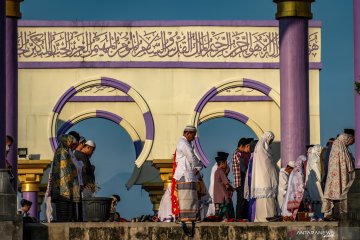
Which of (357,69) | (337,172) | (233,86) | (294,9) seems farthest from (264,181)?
(233,86)

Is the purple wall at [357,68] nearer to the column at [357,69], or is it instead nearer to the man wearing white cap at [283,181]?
the column at [357,69]

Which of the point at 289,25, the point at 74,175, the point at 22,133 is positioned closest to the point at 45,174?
the point at 22,133

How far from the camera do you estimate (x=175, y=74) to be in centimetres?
4144

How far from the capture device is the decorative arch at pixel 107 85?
133 ft

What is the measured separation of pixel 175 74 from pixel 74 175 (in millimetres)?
17297

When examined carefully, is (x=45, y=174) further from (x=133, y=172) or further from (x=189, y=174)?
(x=189, y=174)

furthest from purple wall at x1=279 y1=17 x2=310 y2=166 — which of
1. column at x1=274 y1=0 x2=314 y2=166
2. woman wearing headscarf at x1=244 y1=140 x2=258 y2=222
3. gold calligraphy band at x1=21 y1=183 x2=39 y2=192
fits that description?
gold calligraphy band at x1=21 y1=183 x2=39 y2=192

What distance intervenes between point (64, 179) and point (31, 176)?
14690 millimetres

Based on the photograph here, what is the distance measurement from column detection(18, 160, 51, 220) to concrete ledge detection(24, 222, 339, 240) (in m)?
15.6

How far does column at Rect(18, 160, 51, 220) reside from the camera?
38.6 meters

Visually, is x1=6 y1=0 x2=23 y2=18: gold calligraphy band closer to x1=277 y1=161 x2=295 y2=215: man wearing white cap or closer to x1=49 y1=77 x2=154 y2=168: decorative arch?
x1=277 y1=161 x2=295 y2=215: man wearing white cap

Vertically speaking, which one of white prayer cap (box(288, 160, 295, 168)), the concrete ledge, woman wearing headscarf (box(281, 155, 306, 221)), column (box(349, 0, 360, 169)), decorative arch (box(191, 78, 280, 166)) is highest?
decorative arch (box(191, 78, 280, 166))

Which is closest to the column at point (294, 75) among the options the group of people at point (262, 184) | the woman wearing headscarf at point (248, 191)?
the group of people at point (262, 184)

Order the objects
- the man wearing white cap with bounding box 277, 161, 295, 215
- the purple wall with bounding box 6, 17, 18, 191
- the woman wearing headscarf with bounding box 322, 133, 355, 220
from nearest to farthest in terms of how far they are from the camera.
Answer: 1. the woman wearing headscarf with bounding box 322, 133, 355, 220
2. the man wearing white cap with bounding box 277, 161, 295, 215
3. the purple wall with bounding box 6, 17, 18, 191
